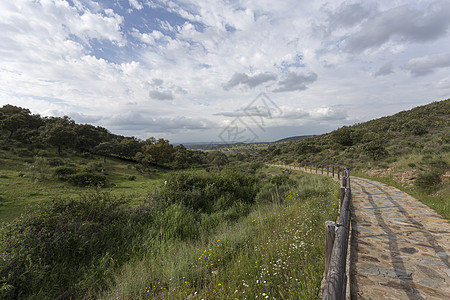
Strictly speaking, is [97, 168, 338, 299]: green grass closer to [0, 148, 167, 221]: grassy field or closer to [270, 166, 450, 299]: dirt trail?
[270, 166, 450, 299]: dirt trail

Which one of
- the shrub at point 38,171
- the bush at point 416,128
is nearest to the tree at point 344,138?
the bush at point 416,128

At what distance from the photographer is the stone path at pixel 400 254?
283cm

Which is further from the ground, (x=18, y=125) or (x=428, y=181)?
(x=18, y=125)

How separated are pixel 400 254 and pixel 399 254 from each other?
0.07 ft

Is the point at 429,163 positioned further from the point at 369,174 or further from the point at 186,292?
the point at 186,292

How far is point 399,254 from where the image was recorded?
3.77 meters

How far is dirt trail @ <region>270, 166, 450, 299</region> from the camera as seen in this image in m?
2.83

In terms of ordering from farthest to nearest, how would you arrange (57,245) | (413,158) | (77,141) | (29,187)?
(77,141) → (29,187) → (413,158) → (57,245)

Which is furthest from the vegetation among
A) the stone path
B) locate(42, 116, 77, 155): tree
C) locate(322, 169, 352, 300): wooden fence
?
locate(42, 116, 77, 155): tree

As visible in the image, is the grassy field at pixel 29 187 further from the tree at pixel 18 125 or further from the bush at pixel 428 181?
the bush at pixel 428 181

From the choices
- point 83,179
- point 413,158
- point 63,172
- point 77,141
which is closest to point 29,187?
point 83,179

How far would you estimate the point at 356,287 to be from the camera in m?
2.89

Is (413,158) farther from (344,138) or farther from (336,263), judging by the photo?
(344,138)

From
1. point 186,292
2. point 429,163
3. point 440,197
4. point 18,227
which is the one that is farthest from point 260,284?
point 429,163
